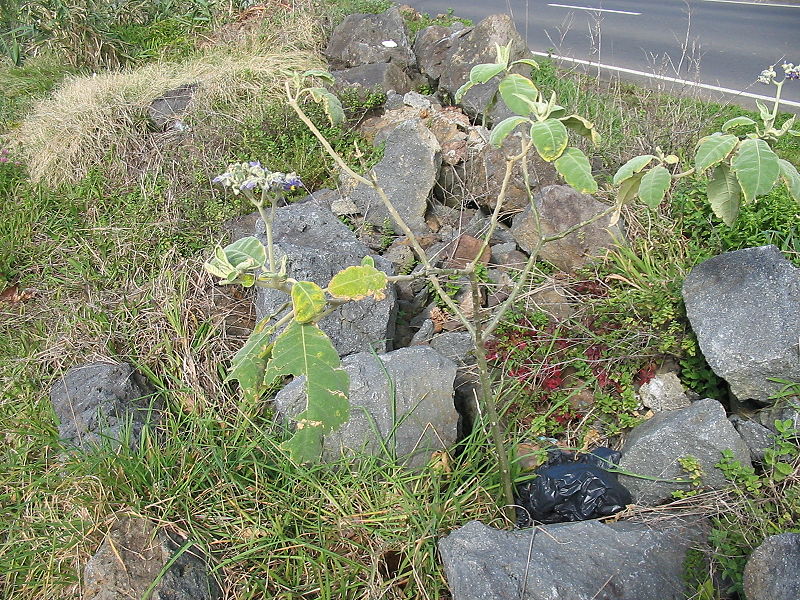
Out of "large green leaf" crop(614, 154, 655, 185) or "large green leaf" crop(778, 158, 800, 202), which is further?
"large green leaf" crop(614, 154, 655, 185)

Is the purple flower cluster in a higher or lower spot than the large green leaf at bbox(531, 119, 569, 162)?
lower

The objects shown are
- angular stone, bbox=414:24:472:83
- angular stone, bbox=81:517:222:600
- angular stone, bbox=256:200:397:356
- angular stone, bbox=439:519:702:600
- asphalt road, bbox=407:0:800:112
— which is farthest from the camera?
asphalt road, bbox=407:0:800:112

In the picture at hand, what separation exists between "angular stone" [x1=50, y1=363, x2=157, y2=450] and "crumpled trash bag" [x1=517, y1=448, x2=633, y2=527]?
161 centimetres

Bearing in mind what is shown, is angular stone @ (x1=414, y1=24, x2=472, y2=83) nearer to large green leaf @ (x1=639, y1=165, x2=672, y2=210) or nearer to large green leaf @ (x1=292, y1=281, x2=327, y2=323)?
large green leaf @ (x1=639, y1=165, x2=672, y2=210)

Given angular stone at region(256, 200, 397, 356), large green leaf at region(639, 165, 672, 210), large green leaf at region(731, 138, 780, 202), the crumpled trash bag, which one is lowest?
the crumpled trash bag

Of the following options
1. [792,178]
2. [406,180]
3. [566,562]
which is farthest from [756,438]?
[406,180]

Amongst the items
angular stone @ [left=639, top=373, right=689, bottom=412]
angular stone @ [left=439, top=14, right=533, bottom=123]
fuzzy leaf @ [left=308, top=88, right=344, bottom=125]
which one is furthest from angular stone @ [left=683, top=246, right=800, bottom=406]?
angular stone @ [left=439, top=14, right=533, bottom=123]

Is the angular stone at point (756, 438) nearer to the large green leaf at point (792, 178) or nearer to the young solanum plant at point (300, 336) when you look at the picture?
the large green leaf at point (792, 178)

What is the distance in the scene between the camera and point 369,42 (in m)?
6.05

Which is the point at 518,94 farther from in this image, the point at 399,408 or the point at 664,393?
the point at 664,393

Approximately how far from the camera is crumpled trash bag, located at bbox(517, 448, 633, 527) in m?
2.44

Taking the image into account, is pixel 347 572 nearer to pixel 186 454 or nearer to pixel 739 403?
pixel 186 454

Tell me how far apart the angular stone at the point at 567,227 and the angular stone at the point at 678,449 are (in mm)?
1081

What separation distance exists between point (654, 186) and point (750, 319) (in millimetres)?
1076
